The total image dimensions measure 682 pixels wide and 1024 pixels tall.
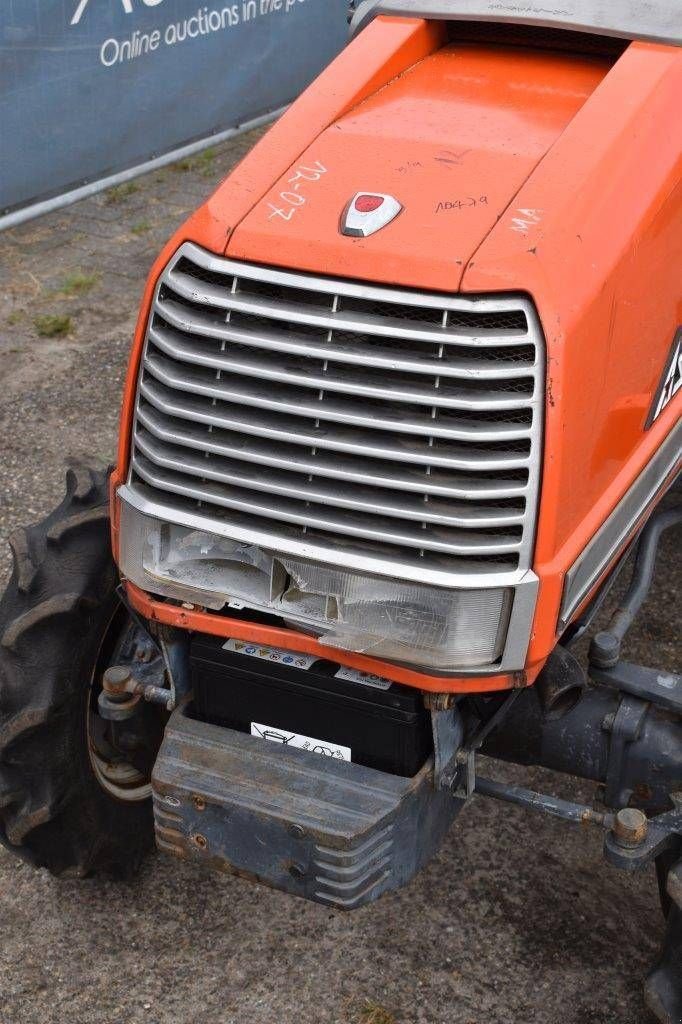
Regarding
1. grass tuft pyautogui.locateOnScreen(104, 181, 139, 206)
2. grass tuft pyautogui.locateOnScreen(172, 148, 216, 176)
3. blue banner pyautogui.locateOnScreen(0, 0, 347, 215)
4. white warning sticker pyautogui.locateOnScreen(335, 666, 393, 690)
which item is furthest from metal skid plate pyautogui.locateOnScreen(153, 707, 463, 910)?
grass tuft pyautogui.locateOnScreen(172, 148, 216, 176)

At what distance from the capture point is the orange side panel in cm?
213

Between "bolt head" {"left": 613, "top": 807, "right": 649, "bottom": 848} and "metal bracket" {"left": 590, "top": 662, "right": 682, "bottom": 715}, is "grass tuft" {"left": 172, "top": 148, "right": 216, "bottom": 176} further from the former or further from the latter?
"bolt head" {"left": 613, "top": 807, "right": 649, "bottom": 848}

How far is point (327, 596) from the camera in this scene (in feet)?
7.59

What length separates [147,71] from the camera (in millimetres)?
7512

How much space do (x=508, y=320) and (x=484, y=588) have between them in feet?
1.49

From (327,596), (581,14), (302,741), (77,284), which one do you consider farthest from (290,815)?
(77,284)

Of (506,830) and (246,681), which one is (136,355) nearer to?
(246,681)

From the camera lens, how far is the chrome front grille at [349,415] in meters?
2.12

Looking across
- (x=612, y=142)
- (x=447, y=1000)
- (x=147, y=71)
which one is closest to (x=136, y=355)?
(x=612, y=142)

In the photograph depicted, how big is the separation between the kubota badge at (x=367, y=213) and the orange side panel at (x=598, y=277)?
7.5 inches

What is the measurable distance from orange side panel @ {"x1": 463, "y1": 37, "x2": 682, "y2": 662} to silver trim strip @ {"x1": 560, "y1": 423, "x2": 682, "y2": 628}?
35mm

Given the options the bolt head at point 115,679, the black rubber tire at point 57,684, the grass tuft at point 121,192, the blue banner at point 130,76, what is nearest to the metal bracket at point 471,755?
the bolt head at point 115,679

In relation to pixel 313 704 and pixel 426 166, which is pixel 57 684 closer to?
pixel 313 704

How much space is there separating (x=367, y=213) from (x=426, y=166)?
0.20 meters
